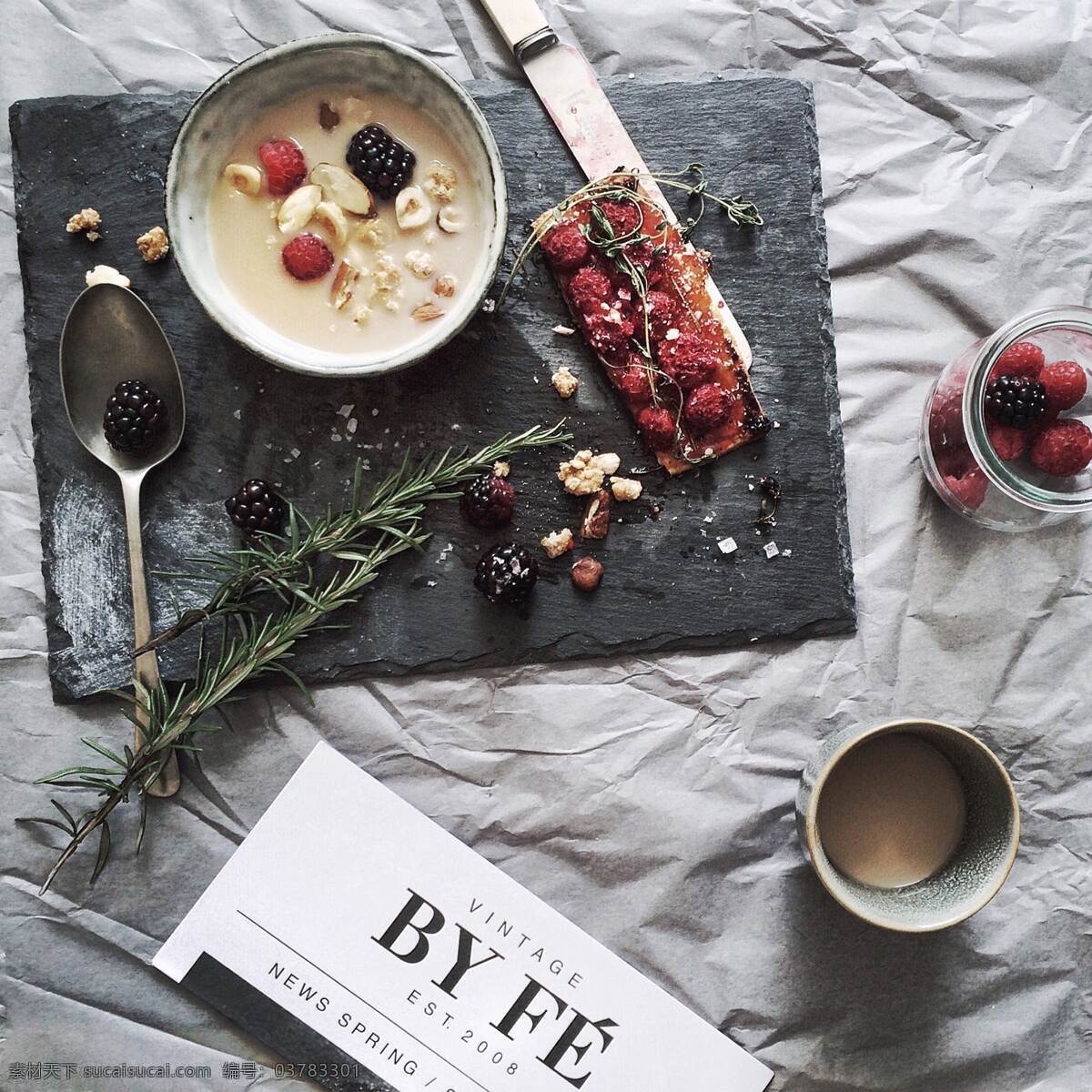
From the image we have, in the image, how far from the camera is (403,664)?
4.14 ft

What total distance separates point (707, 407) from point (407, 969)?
83cm

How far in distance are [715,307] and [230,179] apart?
637 millimetres

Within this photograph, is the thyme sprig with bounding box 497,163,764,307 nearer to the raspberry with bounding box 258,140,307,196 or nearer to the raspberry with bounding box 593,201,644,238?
the raspberry with bounding box 593,201,644,238

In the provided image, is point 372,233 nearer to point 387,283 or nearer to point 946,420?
point 387,283

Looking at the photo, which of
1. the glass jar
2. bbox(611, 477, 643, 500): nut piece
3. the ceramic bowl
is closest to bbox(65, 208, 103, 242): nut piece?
the ceramic bowl

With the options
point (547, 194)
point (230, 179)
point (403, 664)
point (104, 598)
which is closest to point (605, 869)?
point (403, 664)

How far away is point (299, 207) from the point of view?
1.17 metres

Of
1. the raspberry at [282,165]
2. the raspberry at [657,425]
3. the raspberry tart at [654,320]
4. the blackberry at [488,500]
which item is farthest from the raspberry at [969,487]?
the raspberry at [282,165]

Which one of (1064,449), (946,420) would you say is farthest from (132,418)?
(1064,449)

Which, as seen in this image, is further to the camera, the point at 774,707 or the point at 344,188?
the point at 774,707

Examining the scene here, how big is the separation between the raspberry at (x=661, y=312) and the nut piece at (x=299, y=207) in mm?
431

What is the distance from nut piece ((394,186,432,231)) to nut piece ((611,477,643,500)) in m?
0.41

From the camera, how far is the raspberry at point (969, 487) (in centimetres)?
125

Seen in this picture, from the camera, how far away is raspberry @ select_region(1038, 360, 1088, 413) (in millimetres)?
1202
